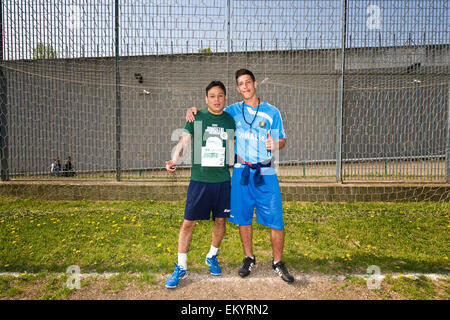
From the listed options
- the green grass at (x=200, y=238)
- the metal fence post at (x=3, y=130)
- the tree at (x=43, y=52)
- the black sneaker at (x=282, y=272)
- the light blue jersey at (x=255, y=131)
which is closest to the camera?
the black sneaker at (x=282, y=272)

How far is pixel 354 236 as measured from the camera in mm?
3738

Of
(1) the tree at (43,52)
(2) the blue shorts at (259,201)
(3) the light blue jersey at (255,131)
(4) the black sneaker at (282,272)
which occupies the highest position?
(1) the tree at (43,52)

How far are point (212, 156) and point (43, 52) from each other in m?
5.55

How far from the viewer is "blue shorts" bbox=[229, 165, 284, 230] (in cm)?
268

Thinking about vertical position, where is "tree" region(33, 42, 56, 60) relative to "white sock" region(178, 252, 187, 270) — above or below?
above

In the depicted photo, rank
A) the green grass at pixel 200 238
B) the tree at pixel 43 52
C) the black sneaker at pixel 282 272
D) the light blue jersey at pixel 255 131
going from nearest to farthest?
1. the black sneaker at pixel 282 272
2. the light blue jersey at pixel 255 131
3. the green grass at pixel 200 238
4. the tree at pixel 43 52

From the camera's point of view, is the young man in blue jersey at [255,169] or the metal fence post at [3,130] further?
the metal fence post at [3,130]

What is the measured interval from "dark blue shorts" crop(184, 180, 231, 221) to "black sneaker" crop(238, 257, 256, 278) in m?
0.60

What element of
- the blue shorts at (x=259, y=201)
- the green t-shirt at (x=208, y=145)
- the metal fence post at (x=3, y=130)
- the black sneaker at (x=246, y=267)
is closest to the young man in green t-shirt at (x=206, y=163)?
the green t-shirt at (x=208, y=145)

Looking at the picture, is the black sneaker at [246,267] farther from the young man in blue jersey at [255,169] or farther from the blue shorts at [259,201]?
the blue shorts at [259,201]

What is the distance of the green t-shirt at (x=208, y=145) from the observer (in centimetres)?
261

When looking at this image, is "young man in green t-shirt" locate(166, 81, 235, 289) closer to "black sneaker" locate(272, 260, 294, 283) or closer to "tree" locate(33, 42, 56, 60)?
"black sneaker" locate(272, 260, 294, 283)

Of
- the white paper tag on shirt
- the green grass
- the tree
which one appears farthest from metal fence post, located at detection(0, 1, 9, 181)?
the white paper tag on shirt

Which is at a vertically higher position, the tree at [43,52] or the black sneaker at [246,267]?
the tree at [43,52]
